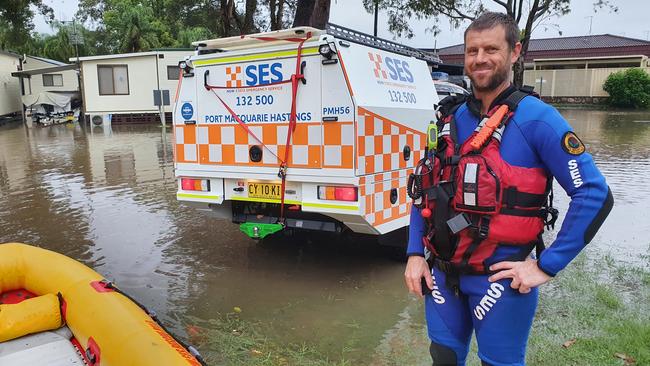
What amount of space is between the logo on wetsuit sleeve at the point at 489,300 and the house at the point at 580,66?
3225 cm

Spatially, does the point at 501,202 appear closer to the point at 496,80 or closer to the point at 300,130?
the point at 496,80

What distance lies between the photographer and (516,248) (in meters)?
1.92

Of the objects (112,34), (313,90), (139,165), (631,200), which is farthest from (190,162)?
(112,34)

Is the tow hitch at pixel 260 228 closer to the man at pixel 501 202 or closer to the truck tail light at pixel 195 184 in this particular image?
the truck tail light at pixel 195 184

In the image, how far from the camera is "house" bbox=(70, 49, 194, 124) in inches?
1077

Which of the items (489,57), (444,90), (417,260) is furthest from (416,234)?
(444,90)

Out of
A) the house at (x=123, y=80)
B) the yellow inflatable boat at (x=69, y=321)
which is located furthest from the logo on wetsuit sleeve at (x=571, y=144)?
the house at (x=123, y=80)

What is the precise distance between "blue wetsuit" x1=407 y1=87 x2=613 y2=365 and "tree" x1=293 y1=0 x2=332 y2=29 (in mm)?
8801

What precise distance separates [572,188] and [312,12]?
9.66 meters

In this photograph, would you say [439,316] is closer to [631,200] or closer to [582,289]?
[582,289]

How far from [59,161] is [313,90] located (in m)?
11.3

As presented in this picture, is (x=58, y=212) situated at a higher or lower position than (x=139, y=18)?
lower

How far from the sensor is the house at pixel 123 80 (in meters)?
27.4

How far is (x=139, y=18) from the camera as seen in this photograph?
3831cm
